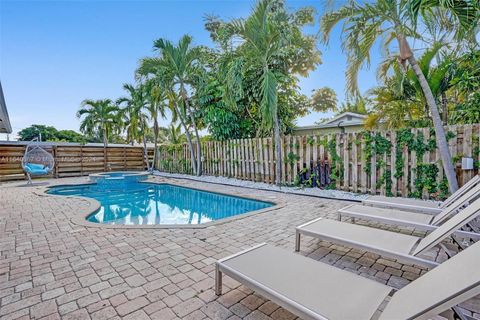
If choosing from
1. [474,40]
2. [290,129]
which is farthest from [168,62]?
[474,40]

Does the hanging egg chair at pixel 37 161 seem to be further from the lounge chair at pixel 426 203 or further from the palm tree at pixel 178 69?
the lounge chair at pixel 426 203

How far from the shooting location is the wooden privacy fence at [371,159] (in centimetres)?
511

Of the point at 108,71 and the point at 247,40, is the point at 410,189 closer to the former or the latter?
the point at 247,40

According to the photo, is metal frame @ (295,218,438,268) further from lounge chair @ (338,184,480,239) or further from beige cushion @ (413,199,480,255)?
lounge chair @ (338,184,480,239)

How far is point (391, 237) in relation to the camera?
2.47 m

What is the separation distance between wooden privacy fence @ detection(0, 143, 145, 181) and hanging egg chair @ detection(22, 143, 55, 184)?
87 centimetres

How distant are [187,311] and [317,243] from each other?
77.0 inches

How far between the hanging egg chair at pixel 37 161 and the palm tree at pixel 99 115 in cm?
440

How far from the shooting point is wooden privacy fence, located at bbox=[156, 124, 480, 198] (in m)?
5.11

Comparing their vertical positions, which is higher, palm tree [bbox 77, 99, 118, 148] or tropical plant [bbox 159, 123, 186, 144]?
palm tree [bbox 77, 99, 118, 148]

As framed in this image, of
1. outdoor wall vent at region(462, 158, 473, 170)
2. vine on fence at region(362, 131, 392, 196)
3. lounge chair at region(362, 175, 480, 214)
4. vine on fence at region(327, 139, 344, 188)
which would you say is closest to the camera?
lounge chair at region(362, 175, 480, 214)

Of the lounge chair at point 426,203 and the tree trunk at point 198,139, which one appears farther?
the tree trunk at point 198,139

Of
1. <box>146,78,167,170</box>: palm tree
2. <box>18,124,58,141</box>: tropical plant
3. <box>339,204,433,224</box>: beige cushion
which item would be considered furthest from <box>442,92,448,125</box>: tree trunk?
<box>18,124,58,141</box>: tropical plant

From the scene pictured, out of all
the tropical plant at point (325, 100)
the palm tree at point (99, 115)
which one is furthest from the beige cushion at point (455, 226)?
the tropical plant at point (325, 100)
